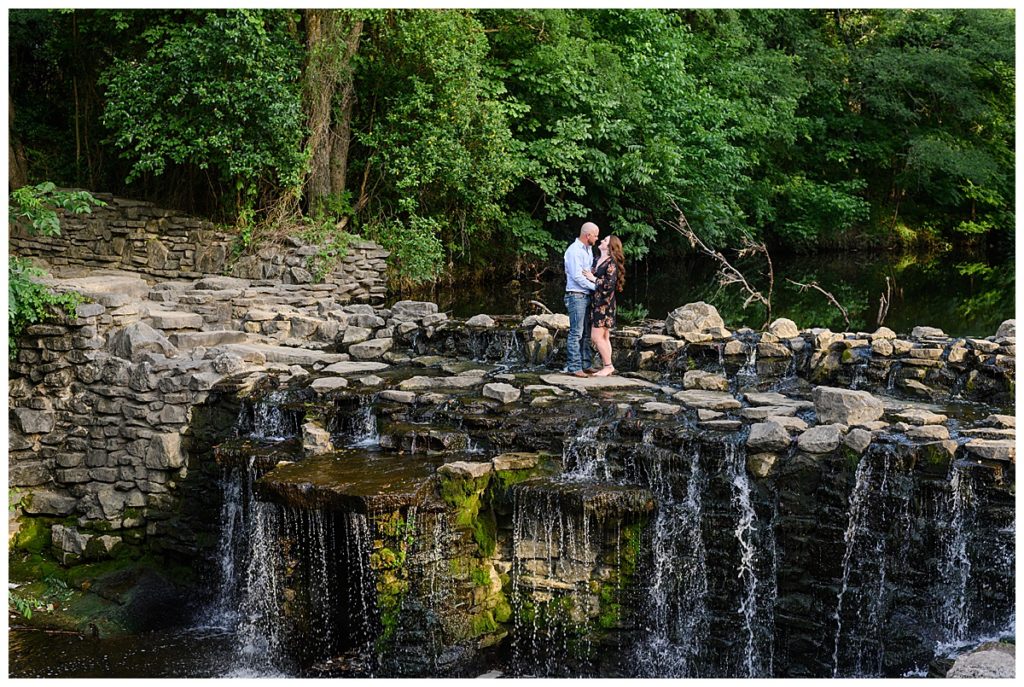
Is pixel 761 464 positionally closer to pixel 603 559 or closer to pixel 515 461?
pixel 603 559

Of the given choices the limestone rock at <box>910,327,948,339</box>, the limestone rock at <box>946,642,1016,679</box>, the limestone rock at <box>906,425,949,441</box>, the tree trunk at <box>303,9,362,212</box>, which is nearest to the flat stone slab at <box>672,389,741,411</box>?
the limestone rock at <box>906,425,949,441</box>

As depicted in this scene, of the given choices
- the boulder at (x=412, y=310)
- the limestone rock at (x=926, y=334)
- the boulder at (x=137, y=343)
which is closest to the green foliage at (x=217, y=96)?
the boulder at (x=412, y=310)

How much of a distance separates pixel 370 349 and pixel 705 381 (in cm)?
341

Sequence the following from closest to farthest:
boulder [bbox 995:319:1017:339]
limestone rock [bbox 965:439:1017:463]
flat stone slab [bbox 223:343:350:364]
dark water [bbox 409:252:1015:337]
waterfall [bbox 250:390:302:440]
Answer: limestone rock [bbox 965:439:1017:463]
waterfall [bbox 250:390:302:440]
boulder [bbox 995:319:1017:339]
flat stone slab [bbox 223:343:350:364]
dark water [bbox 409:252:1015:337]

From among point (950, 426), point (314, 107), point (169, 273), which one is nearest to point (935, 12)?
point (314, 107)

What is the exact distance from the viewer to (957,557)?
677 cm

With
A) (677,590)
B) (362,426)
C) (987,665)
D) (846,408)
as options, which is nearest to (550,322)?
(362,426)

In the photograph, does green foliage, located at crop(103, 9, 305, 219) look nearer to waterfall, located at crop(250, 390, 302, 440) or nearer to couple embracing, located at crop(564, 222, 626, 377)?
waterfall, located at crop(250, 390, 302, 440)

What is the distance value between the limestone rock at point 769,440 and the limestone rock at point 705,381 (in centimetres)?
168

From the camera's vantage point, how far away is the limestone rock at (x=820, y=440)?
712 centimetres

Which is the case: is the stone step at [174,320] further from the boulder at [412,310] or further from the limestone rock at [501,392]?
the limestone rock at [501,392]

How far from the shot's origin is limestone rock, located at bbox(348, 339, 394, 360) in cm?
1055

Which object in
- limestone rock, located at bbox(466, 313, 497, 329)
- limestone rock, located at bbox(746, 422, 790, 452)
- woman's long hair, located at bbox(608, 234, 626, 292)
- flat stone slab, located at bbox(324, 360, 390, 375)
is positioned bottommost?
limestone rock, located at bbox(746, 422, 790, 452)

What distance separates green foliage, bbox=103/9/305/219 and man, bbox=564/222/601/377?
20.7ft
